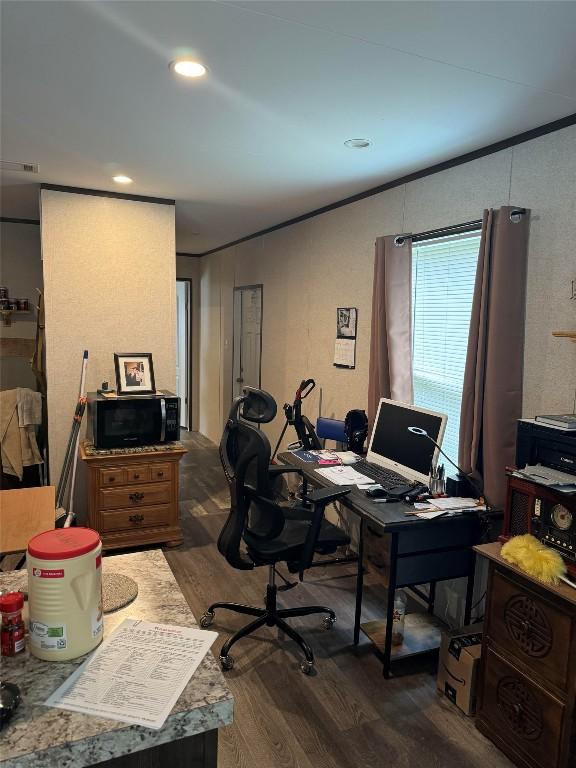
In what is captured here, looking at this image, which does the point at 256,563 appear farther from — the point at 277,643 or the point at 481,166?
the point at 481,166

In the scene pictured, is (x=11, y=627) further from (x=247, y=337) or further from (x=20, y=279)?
(x=247, y=337)

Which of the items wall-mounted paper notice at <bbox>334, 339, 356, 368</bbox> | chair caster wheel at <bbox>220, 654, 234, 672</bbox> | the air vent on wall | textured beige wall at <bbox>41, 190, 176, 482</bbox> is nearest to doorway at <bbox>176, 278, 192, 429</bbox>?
textured beige wall at <bbox>41, 190, 176, 482</bbox>

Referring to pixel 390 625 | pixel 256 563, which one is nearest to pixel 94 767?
pixel 256 563

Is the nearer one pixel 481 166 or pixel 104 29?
pixel 104 29

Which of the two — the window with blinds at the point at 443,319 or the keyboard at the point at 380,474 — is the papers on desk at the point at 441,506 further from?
the window with blinds at the point at 443,319

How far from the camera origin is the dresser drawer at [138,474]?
3707mm

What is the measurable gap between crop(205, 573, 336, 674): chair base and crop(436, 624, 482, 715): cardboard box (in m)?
0.62

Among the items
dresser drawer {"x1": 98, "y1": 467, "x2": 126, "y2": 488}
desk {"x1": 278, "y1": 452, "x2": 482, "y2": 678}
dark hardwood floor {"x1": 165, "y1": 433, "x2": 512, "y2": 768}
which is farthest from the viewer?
dresser drawer {"x1": 98, "y1": 467, "x2": 126, "y2": 488}

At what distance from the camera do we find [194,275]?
763 cm

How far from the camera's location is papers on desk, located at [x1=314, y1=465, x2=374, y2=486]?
2.84m

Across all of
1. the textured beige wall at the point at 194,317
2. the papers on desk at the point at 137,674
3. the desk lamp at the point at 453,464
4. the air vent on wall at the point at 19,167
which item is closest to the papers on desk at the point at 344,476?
the desk lamp at the point at 453,464

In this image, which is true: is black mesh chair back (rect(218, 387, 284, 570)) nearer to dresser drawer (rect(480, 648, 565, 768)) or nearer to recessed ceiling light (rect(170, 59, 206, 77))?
dresser drawer (rect(480, 648, 565, 768))

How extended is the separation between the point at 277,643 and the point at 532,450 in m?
1.65

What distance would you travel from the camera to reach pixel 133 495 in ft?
12.3
